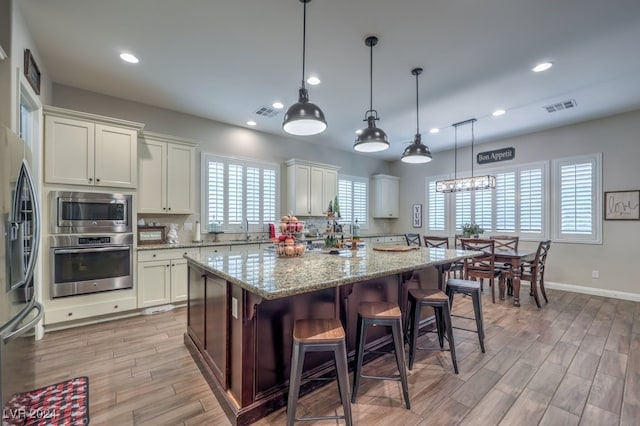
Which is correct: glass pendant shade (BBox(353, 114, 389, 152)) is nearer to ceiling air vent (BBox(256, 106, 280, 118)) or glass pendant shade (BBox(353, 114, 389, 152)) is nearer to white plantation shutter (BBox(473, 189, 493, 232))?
ceiling air vent (BBox(256, 106, 280, 118))

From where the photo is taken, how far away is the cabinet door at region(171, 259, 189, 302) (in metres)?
3.95

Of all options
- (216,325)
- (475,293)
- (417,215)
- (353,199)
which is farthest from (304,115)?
(417,215)

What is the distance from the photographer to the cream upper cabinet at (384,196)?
24.0ft

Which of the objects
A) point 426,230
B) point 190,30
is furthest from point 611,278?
point 190,30

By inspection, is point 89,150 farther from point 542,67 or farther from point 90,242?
point 542,67

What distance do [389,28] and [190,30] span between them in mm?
1811

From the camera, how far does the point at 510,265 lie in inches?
176

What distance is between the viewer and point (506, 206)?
580 cm

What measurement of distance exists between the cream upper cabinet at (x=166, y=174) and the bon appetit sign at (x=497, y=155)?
5729 mm

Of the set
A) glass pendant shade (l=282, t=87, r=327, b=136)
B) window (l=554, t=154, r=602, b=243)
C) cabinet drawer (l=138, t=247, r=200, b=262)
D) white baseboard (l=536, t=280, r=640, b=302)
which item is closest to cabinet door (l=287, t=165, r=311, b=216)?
cabinet drawer (l=138, t=247, r=200, b=262)

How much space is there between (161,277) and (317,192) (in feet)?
10.5

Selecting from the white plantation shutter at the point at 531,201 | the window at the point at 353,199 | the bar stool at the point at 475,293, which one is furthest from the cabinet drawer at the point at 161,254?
the white plantation shutter at the point at 531,201

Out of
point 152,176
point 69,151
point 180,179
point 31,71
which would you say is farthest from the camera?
point 180,179

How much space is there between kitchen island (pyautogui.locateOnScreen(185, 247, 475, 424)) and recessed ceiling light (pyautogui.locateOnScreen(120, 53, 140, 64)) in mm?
2370
